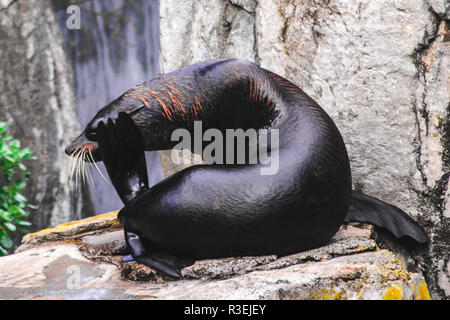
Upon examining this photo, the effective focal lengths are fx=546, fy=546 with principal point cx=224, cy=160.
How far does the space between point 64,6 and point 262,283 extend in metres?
7.23

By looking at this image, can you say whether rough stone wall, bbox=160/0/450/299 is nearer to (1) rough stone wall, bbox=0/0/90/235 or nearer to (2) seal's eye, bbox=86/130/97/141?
(2) seal's eye, bbox=86/130/97/141

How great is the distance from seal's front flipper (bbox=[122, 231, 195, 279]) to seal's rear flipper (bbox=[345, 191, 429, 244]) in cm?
99

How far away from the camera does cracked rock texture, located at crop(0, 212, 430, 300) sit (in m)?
1.99

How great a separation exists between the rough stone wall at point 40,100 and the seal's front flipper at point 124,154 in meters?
4.02

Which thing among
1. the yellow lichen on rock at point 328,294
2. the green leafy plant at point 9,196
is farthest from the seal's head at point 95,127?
the green leafy plant at point 9,196

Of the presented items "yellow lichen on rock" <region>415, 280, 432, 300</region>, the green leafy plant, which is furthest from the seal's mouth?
the green leafy plant

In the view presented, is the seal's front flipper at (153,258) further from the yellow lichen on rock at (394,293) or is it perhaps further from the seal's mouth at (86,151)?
the yellow lichen on rock at (394,293)

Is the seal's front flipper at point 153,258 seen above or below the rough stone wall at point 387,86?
below

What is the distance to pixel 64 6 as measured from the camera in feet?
26.9

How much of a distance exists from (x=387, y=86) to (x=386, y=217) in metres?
0.77

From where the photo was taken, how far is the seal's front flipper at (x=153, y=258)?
7.66ft
